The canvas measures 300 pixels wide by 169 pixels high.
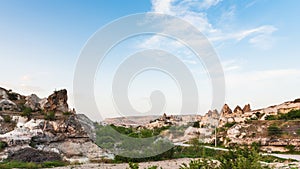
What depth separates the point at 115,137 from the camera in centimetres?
2158

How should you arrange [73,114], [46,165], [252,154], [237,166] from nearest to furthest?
[237,166]
[252,154]
[46,165]
[73,114]

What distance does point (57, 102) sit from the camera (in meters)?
24.2

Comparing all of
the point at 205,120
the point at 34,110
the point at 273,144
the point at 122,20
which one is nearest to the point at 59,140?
the point at 34,110

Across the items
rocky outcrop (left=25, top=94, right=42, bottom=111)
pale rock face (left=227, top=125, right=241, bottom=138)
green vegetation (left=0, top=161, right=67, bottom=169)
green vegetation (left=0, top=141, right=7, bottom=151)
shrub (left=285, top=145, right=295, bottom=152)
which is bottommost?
green vegetation (left=0, top=161, right=67, bottom=169)

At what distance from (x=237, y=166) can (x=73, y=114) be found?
19.8 m

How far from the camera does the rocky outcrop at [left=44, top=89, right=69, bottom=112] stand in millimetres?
23664

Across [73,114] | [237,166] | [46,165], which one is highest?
[73,114]

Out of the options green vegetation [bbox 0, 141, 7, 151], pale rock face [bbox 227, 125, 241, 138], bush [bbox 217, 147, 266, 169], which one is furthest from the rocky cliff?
pale rock face [bbox 227, 125, 241, 138]

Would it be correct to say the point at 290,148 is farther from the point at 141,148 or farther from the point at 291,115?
the point at 141,148

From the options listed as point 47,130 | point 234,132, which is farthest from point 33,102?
point 234,132

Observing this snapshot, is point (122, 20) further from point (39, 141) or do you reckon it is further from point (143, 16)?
point (39, 141)

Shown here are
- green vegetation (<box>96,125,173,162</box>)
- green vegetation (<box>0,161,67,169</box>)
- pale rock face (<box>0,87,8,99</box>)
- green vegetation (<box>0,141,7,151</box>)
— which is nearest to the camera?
green vegetation (<box>0,161,67,169</box>)

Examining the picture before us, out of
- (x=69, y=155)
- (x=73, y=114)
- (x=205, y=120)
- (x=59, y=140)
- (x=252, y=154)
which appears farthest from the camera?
(x=205, y=120)

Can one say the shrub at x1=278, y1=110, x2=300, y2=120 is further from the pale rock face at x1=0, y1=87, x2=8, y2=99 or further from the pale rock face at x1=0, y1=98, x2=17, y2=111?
the pale rock face at x1=0, y1=87, x2=8, y2=99
